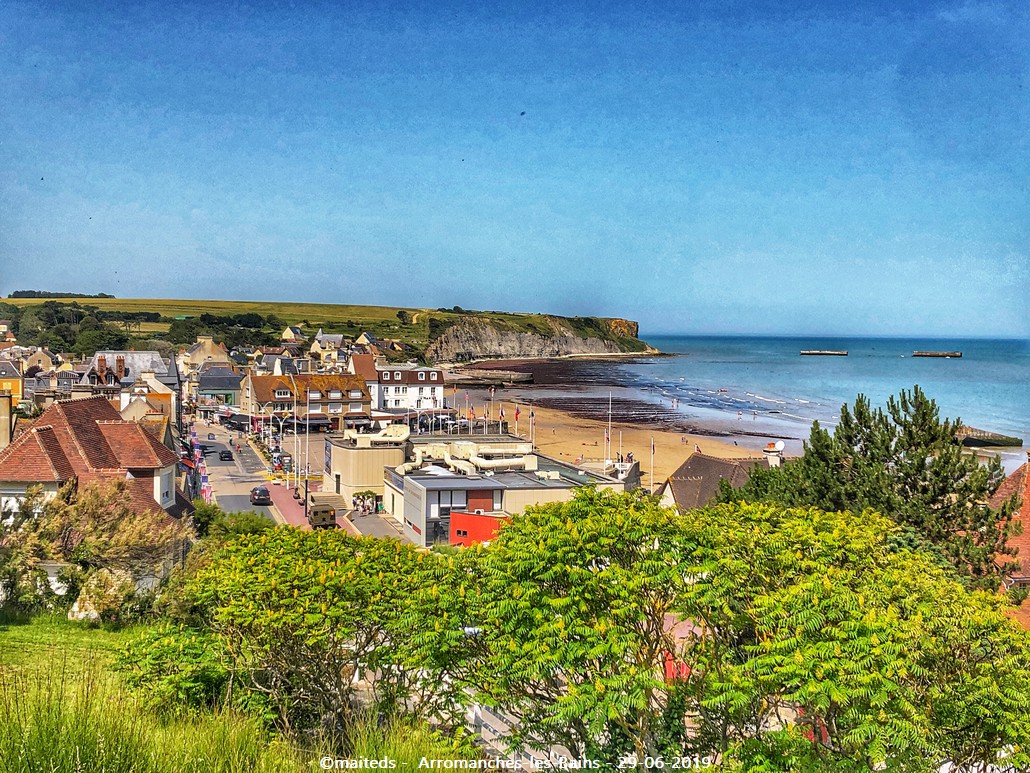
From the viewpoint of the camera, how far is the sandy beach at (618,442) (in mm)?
64062

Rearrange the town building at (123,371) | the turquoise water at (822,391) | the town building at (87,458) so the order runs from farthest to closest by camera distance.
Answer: the turquoise water at (822,391), the town building at (123,371), the town building at (87,458)

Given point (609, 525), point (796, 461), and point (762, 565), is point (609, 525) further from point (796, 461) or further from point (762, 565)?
point (796, 461)

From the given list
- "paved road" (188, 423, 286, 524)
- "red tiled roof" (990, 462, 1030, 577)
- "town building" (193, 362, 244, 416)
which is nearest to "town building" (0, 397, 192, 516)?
"paved road" (188, 423, 286, 524)

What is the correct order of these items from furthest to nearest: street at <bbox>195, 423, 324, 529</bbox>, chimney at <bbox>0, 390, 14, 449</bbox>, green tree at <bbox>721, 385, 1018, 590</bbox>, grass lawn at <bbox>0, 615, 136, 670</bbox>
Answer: street at <bbox>195, 423, 324, 529</bbox>, chimney at <bbox>0, 390, 14, 449</bbox>, green tree at <bbox>721, 385, 1018, 590</bbox>, grass lawn at <bbox>0, 615, 136, 670</bbox>

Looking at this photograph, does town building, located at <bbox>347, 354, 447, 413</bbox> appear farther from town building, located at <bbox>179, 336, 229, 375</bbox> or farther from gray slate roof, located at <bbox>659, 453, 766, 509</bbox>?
gray slate roof, located at <bbox>659, 453, 766, 509</bbox>

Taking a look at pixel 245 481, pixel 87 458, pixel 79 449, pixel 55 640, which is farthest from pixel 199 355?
pixel 55 640

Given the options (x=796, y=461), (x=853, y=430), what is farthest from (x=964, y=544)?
(x=796, y=461)

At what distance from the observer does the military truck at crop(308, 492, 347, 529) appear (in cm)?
3903

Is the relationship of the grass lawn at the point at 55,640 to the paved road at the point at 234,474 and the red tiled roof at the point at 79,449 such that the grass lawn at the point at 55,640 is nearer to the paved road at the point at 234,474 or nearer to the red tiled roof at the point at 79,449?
the red tiled roof at the point at 79,449

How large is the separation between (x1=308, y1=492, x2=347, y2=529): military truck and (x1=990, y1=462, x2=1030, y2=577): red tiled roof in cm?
2609

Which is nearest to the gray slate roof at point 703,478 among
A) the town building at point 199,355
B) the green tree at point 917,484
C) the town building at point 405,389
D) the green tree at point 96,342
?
the green tree at point 917,484

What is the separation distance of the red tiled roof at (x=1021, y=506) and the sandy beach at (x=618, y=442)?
32.9m

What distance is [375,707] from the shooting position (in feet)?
34.4

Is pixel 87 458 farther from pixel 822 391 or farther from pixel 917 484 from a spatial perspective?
pixel 822 391
